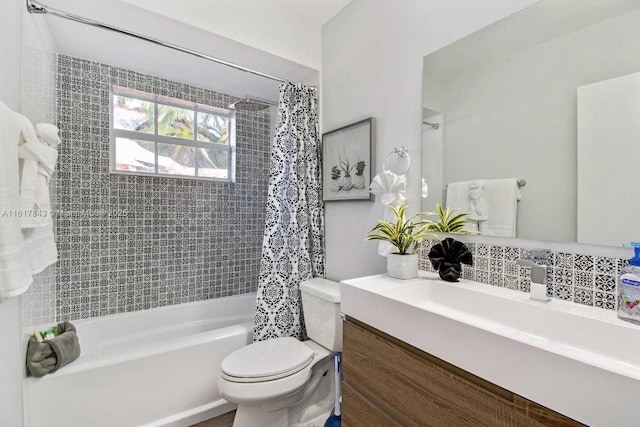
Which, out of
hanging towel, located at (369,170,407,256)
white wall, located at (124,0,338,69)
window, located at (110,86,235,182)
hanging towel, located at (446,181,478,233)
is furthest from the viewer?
window, located at (110,86,235,182)

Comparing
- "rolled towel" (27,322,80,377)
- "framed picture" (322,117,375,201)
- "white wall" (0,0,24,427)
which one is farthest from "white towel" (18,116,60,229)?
"framed picture" (322,117,375,201)

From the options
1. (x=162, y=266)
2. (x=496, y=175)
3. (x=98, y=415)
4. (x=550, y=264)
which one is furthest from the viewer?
(x=162, y=266)

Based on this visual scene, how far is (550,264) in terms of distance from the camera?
3.26ft

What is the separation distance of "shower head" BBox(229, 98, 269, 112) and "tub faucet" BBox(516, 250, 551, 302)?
2363mm

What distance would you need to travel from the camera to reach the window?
2.26 metres

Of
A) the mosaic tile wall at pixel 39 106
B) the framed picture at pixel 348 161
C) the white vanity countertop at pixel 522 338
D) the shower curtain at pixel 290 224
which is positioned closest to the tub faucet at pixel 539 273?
Result: the white vanity countertop at pixel 522 338

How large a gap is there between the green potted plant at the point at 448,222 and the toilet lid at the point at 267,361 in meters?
0.97

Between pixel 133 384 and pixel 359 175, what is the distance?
1.74 metres

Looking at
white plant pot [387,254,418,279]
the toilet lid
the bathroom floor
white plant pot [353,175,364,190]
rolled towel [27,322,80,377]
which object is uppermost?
white plant pot [353,175,364,190]

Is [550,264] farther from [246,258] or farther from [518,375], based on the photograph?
[246,258]

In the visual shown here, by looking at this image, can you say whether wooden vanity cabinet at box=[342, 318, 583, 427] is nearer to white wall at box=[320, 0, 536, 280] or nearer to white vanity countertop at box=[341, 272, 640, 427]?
white vanity countertop at box=[341, 272, 640, 427]

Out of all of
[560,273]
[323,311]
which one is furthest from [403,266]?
[323,311]

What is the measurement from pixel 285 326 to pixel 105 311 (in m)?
1.44

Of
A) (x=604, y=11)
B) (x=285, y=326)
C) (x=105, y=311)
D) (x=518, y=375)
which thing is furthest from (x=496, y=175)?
(x=105, y=311)
